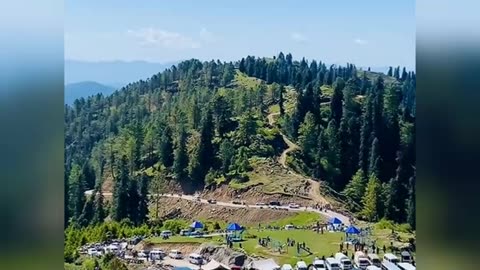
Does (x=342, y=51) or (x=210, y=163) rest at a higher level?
(x=342, y=51)

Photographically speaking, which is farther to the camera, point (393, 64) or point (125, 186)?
point (125, 186)

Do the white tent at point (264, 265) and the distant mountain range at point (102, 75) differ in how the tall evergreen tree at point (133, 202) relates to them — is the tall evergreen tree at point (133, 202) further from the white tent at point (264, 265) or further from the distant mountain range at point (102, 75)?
the white tent at point (264, 265)

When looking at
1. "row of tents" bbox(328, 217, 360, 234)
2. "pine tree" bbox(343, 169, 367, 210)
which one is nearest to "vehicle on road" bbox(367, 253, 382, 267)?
"row of tents" bbox(328, 217, 360, 234)

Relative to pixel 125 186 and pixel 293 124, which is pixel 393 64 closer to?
pixel 293 124

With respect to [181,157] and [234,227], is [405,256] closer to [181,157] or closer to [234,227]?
[234,227]

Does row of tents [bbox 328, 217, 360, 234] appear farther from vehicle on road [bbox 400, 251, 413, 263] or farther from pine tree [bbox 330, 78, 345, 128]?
pine tree [bbox 330, 78, 345, 128]
